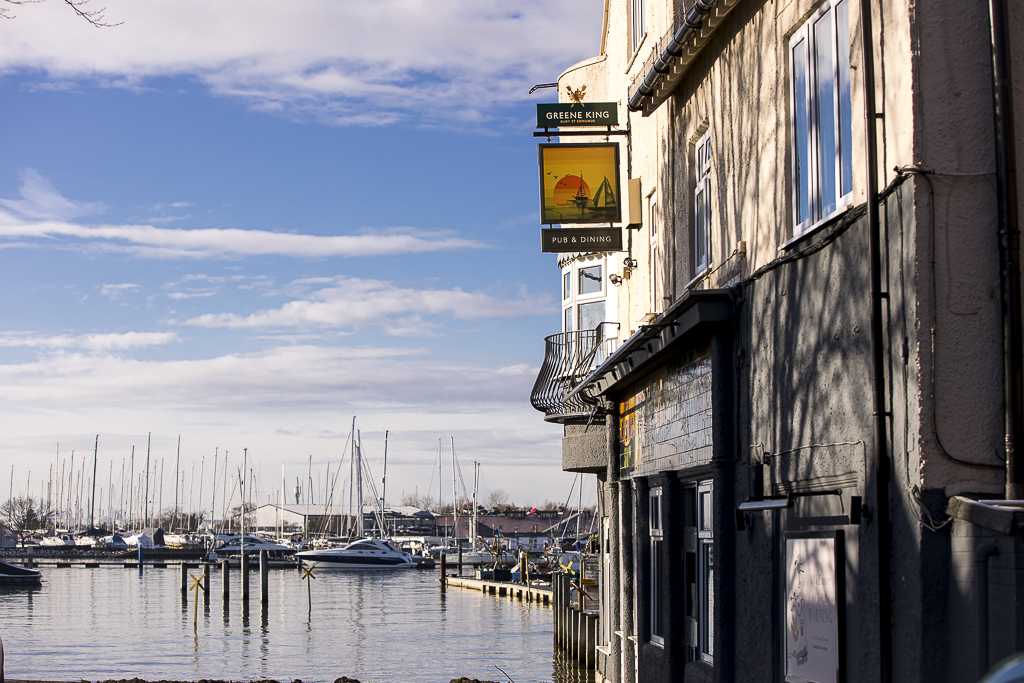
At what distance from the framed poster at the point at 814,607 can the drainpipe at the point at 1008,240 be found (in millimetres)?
1719

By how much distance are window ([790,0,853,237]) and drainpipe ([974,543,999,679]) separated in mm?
2858

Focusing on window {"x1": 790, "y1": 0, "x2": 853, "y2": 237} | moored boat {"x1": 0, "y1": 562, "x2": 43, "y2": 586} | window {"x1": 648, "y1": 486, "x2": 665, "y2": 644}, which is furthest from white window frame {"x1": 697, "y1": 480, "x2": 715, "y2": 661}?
moored boat {"x1": 0, "y1": 562, "x2": 43, "y2": 586}

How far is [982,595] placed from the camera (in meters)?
6.01

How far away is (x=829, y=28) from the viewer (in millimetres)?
8383

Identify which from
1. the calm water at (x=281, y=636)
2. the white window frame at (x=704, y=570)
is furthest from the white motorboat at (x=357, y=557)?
the white window frame at (x=704, y=570)

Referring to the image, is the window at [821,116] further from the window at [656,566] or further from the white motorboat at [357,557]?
the white motorboat at [357,557]

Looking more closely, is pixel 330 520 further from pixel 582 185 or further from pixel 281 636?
pixel 582 185

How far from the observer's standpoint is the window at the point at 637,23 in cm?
1611

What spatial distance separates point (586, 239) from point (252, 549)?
10699 centimetres

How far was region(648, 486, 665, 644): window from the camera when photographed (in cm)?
1298

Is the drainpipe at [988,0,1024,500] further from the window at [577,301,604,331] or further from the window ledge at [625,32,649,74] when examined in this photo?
the window at [577,301,604,331]

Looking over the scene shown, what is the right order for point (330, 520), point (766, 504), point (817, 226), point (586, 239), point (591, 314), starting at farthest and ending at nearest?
point (330, 520) → point (591, 314) → point (586, 239) → point (766, 504) → point (817, 226)

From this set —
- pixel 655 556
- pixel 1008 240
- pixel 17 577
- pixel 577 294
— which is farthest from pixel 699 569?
pixel 17 577

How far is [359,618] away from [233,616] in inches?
246
